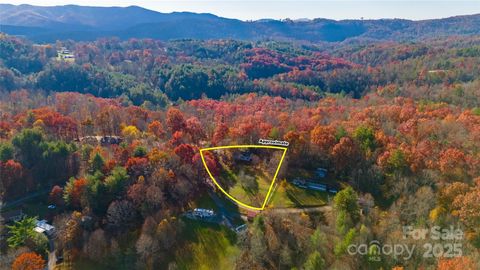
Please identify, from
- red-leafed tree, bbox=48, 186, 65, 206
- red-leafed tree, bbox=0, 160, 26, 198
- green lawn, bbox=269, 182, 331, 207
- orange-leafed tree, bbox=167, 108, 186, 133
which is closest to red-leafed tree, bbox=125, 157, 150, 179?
red-leafed tree, bbox=48, 186, 65, 206

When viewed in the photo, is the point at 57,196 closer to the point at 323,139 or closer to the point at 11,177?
the point at 11,177

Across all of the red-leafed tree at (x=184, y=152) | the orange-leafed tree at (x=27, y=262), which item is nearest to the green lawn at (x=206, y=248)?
the red-leafed tree at (x=184, y=152)

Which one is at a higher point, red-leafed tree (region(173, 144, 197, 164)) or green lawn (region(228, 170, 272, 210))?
red-leafed tree (region(173, 144, 197, 164))

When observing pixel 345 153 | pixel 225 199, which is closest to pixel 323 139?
pixel 345 153

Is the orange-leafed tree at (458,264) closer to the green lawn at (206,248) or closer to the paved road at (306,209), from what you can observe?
the paved road at (306,209)

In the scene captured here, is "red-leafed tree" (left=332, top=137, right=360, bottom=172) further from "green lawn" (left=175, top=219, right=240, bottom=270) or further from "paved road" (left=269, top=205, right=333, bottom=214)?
"green lawn" (left=175, top=219, right=240, bottom=270)

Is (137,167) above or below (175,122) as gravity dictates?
below
